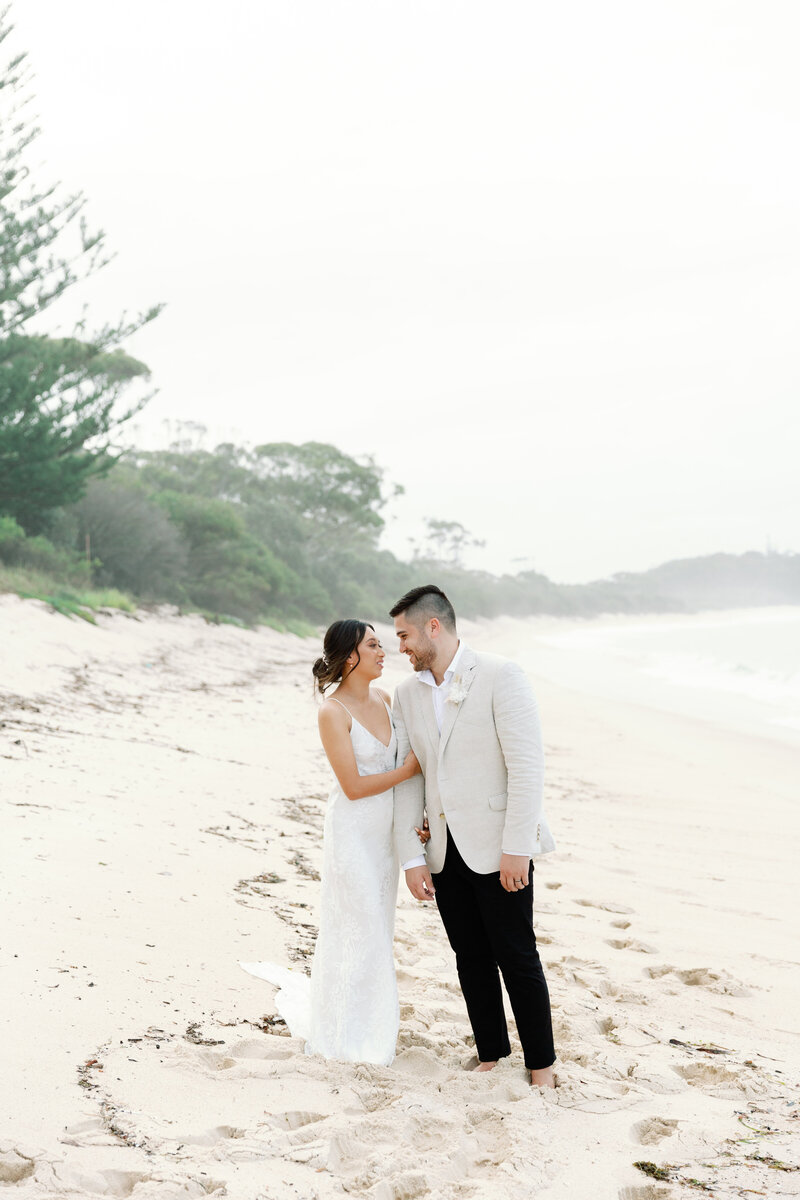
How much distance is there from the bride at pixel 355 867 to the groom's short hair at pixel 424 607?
22 centimetres

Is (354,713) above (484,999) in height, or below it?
above

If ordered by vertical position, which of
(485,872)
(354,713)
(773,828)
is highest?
(354,713)

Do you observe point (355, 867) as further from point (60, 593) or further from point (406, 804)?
point (60, 593)

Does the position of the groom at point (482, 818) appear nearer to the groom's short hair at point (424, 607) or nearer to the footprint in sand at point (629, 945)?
the groom's short hair at point (424, 607)

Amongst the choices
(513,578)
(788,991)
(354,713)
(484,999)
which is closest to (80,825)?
(354,713)

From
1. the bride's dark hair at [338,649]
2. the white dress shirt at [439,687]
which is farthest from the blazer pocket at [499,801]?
the bride's dark hair at [338,649]

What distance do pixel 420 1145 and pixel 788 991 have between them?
2.28 m

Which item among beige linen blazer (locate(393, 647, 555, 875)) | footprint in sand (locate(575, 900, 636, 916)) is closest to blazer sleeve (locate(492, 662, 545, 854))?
beige linen blazer (locate(393, 647, 555, 875))

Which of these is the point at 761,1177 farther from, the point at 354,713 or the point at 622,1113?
the point at 354,713

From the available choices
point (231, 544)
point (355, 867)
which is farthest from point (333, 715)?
point (231, 544)

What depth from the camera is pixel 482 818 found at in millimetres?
3182

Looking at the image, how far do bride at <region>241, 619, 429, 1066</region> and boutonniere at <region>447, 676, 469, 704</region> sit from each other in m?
0.31

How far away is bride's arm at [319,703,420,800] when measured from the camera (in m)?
3.36

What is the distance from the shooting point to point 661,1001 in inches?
157
